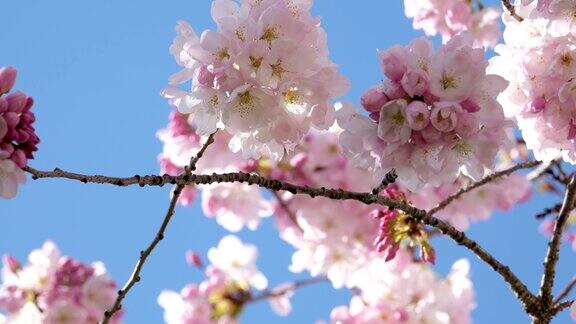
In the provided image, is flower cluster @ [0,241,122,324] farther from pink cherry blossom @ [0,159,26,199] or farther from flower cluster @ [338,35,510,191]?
flower cluster @ [338,35,510,191]

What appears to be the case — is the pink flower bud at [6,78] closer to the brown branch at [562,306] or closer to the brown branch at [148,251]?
the brown branch at [148,251]

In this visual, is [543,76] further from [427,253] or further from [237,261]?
[237,261]

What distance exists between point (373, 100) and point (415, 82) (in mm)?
96

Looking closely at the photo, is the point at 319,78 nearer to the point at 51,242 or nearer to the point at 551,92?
the point at 551,92

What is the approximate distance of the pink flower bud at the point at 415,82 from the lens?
1734 mm

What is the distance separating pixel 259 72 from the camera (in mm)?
1789

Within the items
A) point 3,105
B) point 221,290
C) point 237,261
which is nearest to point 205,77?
point 3,105

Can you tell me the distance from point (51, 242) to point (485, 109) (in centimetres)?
329

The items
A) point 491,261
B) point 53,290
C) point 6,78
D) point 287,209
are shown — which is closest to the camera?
point 6,78

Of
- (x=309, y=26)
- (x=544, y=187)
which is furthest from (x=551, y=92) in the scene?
(x=544, y=187)

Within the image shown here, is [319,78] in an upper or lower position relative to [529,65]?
lower

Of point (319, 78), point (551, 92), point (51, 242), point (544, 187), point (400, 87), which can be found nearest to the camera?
point (400, 87)

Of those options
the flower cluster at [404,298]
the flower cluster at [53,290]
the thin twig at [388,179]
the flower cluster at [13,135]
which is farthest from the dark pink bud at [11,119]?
the flower cluster at [53,290]

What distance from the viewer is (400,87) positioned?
1.76m
